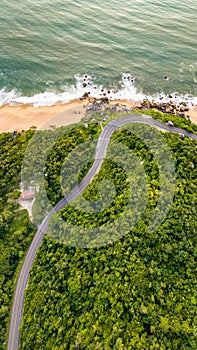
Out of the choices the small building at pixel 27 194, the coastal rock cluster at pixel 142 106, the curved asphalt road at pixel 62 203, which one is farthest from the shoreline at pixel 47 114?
the small building at pixel 27 194

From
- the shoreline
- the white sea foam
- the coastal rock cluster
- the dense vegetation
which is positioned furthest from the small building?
the white sea foam

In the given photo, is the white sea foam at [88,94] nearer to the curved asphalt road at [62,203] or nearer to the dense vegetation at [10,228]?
the curved asphalt road at [62,203]

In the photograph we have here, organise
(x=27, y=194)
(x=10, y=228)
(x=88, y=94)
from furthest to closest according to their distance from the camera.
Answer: (x=88, y=94)
(x=27, y=194)
(x=10, y=228)

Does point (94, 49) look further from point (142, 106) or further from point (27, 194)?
point (27, 194)

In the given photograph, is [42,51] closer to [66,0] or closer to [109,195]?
[66,0]

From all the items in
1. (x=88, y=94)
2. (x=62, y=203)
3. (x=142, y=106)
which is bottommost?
(x=62, y=203)

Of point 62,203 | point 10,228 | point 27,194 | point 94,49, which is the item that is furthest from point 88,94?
point 10,228
